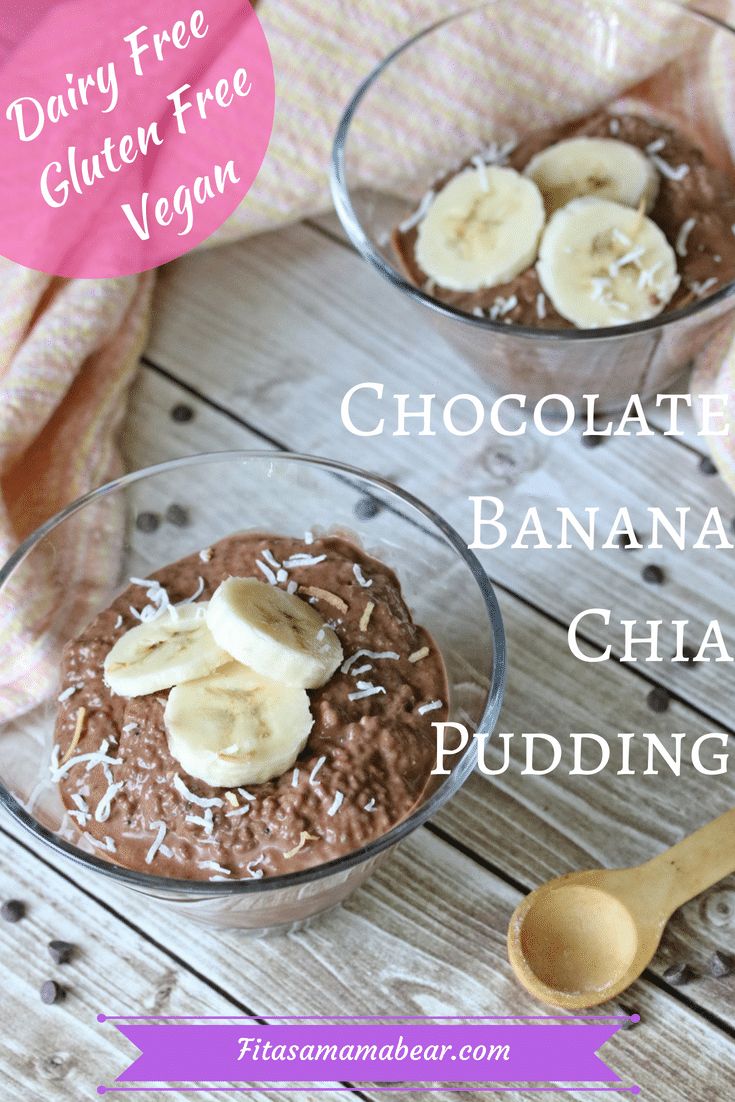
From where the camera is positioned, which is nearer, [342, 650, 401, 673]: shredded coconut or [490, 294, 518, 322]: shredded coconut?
[342, 650, 401, 673]: shredded coconut

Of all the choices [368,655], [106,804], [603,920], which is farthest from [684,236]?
[106,804]

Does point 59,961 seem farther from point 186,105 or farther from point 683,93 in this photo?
point 683,93

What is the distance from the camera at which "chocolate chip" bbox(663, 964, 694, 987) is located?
6.29 ft

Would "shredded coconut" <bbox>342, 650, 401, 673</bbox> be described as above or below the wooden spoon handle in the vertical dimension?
above

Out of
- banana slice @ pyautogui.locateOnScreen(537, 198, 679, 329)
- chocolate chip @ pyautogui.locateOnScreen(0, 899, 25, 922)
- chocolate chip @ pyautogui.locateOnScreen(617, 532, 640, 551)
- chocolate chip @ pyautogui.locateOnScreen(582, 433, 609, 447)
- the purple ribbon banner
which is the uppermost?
banana slice @ pyautogui.locateOnScreen(537, 198, 679, 329)

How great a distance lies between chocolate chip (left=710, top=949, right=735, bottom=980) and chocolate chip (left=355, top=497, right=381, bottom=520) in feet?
2.75

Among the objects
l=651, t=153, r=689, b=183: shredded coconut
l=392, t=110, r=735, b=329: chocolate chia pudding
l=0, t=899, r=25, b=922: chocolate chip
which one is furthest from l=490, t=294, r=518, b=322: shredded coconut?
l=0, t=899, r=25, b=922: chocolate chip

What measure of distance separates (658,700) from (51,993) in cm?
104

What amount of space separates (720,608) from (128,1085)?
1.20 m

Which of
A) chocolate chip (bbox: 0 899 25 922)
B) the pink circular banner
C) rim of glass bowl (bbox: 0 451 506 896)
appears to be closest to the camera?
rim of glass bowl (bbox: 0 451 506 896)

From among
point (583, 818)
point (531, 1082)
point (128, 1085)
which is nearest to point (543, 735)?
point (583, 818)

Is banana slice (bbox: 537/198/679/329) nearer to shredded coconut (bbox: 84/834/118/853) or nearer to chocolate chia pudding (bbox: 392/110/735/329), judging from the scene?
chocolate chia pudding (bbox: 392/110/735/329)

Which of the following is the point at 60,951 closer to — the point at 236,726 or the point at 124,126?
the point at 236,726

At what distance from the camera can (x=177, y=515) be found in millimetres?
2279
